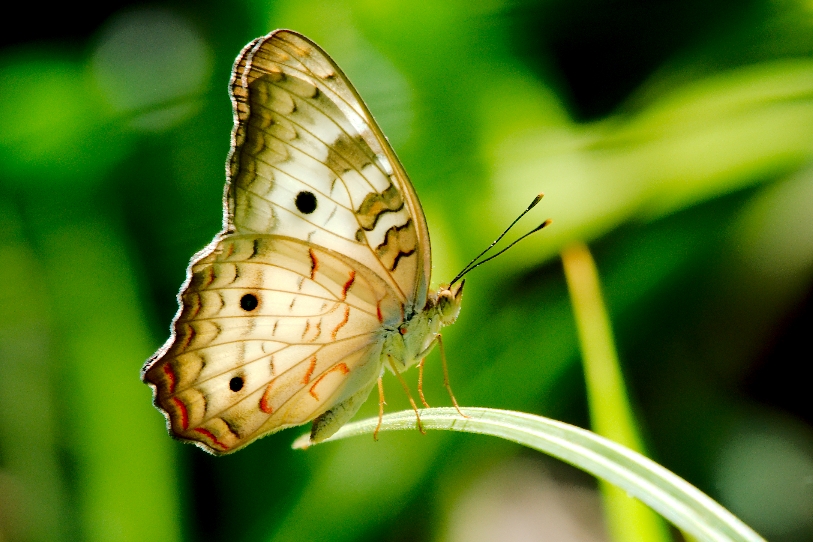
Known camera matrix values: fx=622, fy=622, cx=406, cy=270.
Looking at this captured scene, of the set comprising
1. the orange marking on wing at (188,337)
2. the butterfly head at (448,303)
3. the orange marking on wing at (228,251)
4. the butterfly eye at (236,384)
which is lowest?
the butterfly eye at (236,384)

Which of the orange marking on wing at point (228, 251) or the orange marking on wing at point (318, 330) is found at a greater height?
the orange marking on wing at point (228, 251)

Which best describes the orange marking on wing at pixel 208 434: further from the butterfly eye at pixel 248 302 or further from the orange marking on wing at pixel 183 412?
the butterfly eye at pixel 248 302

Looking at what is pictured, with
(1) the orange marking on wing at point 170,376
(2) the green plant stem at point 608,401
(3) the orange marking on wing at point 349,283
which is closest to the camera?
(2) the green plant stem at point 608,401

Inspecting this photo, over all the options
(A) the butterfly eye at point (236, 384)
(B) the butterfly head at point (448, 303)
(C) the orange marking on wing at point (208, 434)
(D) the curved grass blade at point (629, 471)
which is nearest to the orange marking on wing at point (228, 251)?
(A) the butterfly eye at point (236, 384)

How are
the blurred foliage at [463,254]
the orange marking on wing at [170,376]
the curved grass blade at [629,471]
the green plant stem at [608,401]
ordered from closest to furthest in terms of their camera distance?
the curved grass blade at [629,471], the green plant stem at [608,401], the orange marking on wing at [170,376], the blurred foliage at [463,254]

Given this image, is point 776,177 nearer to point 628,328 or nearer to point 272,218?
point 628,328

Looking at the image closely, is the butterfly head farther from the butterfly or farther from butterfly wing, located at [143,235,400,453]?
butterfly wing, located at [143,235,400,453]

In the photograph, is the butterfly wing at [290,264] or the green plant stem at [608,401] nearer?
the green plant stem at [608,401]

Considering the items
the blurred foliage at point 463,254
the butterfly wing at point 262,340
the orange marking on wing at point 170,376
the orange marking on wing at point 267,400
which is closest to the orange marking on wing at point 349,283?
the butterfly wing at point 262,340
